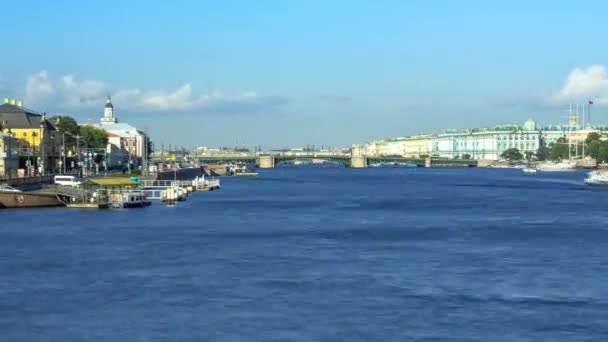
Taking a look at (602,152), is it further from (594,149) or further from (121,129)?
(121,129)

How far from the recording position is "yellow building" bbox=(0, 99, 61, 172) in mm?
101812

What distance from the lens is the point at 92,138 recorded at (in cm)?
13238

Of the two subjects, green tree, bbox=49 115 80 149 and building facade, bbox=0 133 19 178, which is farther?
green tree, bbox=49 115 80 149

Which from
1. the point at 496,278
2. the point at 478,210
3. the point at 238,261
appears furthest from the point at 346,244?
the point at 478,210

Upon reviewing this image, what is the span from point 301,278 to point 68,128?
301 feet

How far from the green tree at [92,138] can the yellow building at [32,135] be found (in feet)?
43.6

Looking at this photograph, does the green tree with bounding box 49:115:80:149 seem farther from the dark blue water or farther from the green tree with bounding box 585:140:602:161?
the green tree with bounding box 585:140:602:161

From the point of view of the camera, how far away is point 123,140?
6929 inches

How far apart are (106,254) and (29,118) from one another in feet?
232

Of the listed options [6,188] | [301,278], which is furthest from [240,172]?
[301,278]

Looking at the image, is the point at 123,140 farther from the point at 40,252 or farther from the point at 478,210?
the point at 40,252

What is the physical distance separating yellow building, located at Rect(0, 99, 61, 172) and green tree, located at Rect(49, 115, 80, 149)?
5.41m

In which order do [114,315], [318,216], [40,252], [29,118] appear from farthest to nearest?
[29,118], [318,216], [40,252], [114,315]

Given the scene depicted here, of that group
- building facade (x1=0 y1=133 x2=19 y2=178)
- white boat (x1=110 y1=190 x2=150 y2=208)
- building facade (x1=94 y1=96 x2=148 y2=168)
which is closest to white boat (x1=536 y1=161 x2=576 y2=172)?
building facade (x1=94 y1=96 x2=148 y2=168)
